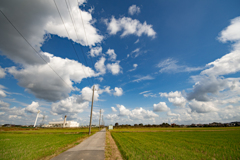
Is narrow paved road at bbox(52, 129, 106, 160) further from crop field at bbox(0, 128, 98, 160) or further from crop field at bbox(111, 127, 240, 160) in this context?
crop field at bbox(111, 127, 240, 160)

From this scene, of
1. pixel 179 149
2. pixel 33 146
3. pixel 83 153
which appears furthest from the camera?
pixel 33 146

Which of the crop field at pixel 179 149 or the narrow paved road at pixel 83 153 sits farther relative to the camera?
the crop field at pixel 179 149

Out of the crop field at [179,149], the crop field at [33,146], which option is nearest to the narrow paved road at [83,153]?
the crop field at [33,146]

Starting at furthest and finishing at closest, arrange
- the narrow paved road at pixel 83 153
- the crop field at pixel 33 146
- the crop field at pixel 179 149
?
the crop field at pixel 179 149
the crop field at pixel 33 146
the narrow paved road at pixel 83 153

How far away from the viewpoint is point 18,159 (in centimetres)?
827

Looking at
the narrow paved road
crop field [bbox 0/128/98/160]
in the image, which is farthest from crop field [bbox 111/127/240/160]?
crop field [bbox 0/128/98/160]

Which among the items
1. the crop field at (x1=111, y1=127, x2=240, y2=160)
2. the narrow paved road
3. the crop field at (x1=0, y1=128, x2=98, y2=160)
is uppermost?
the crop field at (x1=0, y1=128, x2=98, y2=160)

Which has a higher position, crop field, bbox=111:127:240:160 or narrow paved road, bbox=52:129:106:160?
narrow paved road, bbox=52:129:106:160

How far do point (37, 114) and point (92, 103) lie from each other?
158 meters

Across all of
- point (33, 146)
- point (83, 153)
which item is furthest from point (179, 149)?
point (33, 146)

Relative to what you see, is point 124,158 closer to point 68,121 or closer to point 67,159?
point 67,159

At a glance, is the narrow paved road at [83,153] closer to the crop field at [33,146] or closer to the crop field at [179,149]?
the crop field at [33,146]

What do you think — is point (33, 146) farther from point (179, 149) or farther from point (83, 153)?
point (179, 149)

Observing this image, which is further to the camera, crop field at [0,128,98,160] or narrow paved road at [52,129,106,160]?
crop field at [0,128,98,160]
